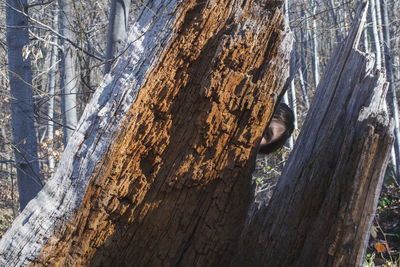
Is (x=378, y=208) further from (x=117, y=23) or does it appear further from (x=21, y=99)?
(x=21, y=99)

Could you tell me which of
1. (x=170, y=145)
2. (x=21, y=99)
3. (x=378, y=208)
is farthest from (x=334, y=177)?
(x=378, y=208)

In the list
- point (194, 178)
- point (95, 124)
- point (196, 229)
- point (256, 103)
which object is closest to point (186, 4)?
point (256, 103)

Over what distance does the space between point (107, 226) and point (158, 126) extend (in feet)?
2.02

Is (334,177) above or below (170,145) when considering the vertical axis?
above

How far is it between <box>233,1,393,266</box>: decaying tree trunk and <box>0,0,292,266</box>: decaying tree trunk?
0.23 m

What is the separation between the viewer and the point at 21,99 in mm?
5094

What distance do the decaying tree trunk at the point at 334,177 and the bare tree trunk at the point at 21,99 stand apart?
3950 mm

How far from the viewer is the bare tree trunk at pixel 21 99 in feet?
16.8

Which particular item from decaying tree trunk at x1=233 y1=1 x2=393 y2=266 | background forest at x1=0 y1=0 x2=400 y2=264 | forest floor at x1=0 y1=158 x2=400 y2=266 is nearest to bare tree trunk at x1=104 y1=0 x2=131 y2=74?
background forest at x1=0 y1=0 x2=400 y2=264

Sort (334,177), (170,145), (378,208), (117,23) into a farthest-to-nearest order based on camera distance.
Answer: (378,208), (117,23), (170,145), (334,177)

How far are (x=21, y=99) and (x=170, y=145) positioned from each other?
379 centimetres

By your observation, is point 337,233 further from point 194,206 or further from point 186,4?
point 186,4

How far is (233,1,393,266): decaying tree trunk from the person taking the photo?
1.73 meters

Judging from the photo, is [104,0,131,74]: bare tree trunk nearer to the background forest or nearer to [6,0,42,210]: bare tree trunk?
the background forest
